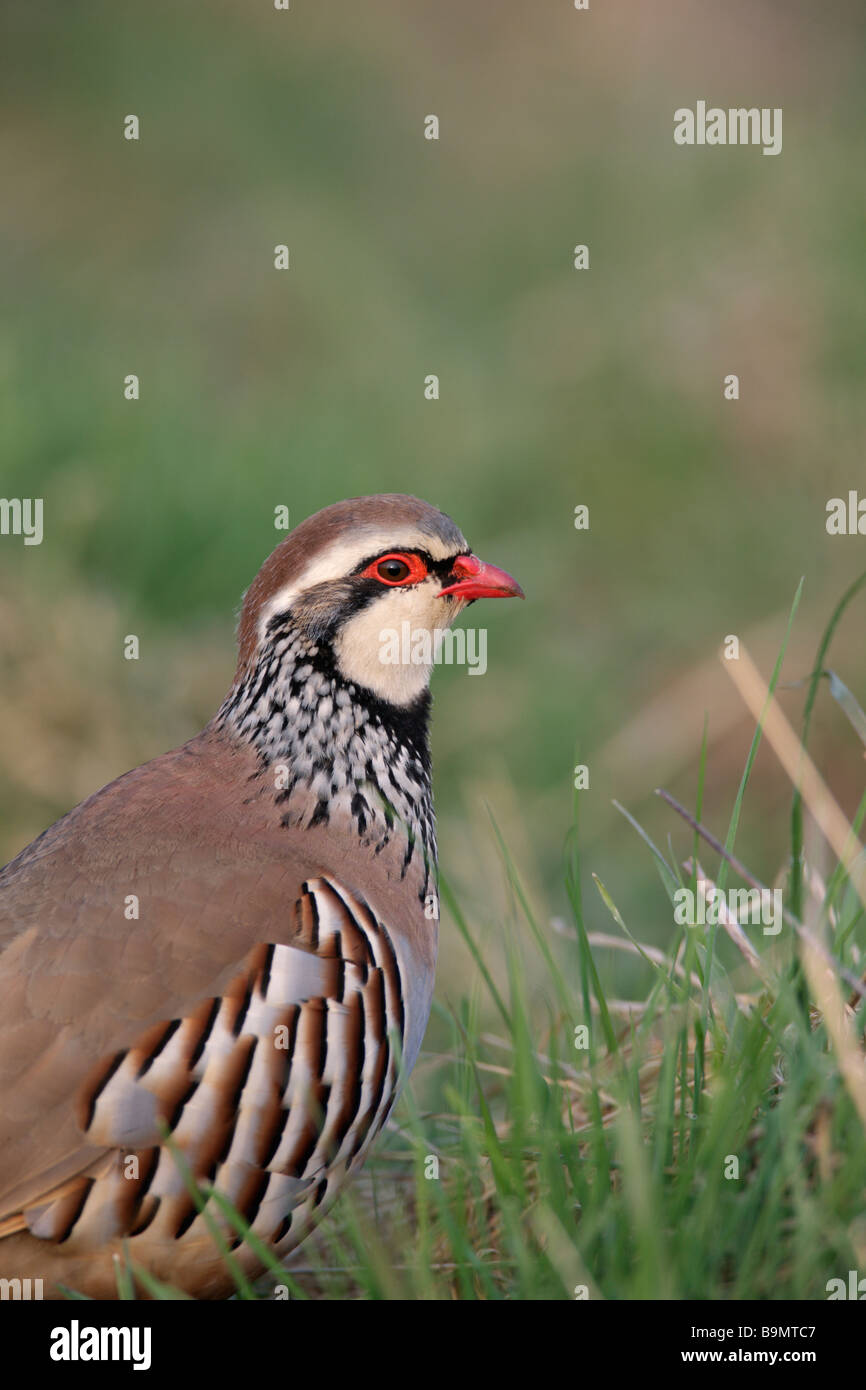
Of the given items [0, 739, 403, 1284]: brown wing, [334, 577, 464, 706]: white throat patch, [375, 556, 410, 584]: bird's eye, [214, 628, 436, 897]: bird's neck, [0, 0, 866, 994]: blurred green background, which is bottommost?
[0, 739, 403, 1284]: brown wing

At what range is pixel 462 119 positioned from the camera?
13.9 meters

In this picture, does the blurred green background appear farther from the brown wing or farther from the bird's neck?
the brown wing

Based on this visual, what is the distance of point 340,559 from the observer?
3.46m

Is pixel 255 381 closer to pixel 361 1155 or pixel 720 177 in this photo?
pixel 720 177

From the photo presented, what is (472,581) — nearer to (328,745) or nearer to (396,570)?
(396,570)

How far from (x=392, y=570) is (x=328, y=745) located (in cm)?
43

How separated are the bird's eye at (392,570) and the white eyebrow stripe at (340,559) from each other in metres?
0.03

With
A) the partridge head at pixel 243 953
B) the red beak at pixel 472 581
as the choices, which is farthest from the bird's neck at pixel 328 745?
the red beak at pixel 472 581

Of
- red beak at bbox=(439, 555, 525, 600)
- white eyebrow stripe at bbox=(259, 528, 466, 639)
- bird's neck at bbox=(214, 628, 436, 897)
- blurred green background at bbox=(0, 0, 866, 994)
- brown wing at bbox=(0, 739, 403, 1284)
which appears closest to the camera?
brown wing at bbox=(0, 739, 403, 1284)

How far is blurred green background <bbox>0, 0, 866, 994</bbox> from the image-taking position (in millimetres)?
6426

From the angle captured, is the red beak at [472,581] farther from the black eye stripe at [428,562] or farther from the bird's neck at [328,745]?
the bird's neck at [328,745]

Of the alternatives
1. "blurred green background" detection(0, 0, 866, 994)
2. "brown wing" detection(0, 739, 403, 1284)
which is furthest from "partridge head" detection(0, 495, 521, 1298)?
"blurred green background" detection(0, 0, 866, 994)

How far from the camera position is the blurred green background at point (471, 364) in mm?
6426

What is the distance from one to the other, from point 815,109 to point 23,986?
9.80 m
